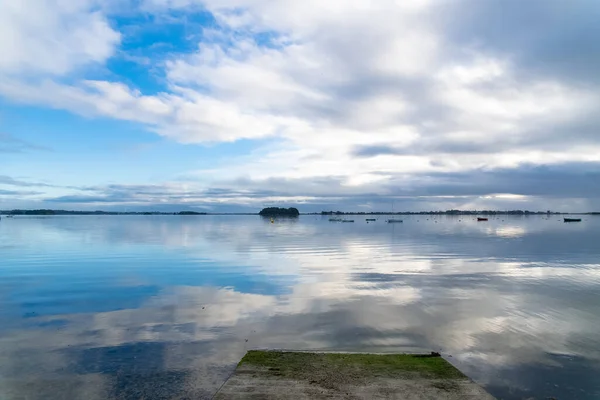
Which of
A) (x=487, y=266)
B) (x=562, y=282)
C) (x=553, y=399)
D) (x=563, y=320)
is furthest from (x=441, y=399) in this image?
(x=487, y=266)

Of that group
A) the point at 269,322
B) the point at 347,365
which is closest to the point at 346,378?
the point at 347,365

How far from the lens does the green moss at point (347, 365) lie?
12.6 m

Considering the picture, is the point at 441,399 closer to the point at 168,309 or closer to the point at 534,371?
the point at 534,371

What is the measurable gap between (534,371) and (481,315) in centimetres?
776

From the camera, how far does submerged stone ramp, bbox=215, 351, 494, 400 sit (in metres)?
11.2

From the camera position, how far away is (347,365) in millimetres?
13422

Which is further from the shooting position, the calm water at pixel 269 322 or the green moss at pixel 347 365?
the calm water at pixel 269 322

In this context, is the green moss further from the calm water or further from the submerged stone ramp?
the calm water

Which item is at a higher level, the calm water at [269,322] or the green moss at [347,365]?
the green moss at [347,365]

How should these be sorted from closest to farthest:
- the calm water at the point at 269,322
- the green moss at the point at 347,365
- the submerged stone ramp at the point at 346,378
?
the submerged stone ramp at the point at 346,378 → the green moss at the point at 347,365 → the calm water at the point at 269,322

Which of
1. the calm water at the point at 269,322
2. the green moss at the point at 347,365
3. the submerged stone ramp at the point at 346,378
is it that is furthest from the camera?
the calm water at the point at 269,322

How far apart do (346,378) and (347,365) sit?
116 centimetres

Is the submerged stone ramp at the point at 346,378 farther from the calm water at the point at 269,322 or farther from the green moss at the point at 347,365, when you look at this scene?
the calm water at the point at 269,322

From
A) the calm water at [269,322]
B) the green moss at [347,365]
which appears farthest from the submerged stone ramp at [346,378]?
the calm water at [269,322]
